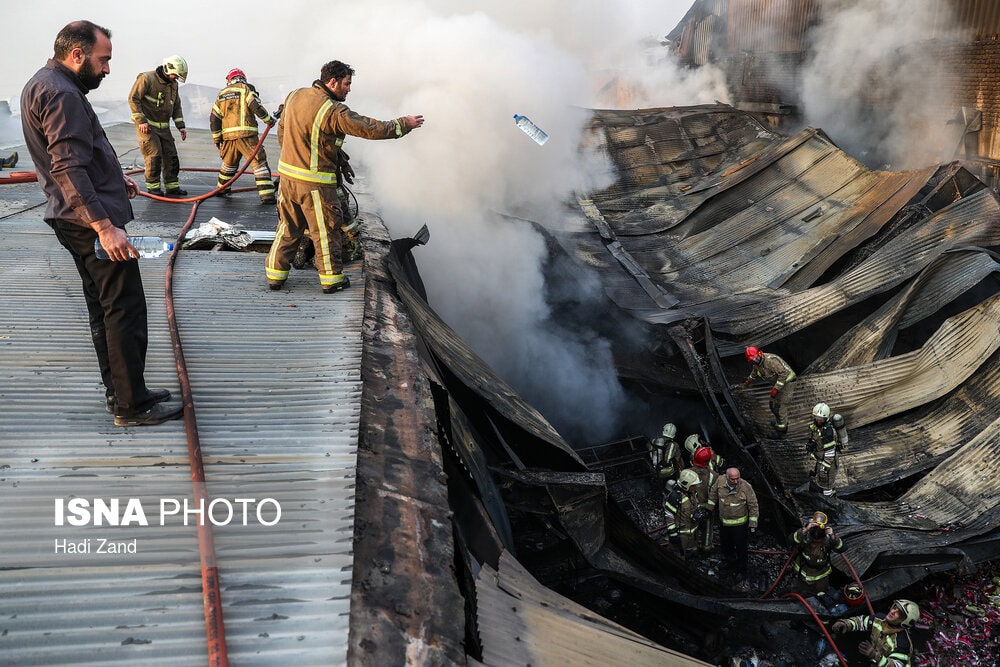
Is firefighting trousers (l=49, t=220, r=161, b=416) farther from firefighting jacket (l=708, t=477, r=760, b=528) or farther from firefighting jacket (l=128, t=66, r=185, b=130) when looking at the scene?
firefighting jacket (l=128, t=66, r=185, b=130)

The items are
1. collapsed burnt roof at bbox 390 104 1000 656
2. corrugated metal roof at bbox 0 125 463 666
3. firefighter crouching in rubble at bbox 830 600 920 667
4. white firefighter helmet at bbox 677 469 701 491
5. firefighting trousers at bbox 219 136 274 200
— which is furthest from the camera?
firefighting trousers at bbox 219 136 274 200

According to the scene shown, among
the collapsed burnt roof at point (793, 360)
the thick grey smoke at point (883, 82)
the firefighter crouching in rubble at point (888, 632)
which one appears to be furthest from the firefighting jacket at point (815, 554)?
the thick grey smoke at point (883, 82)

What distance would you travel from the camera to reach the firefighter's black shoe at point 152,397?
289 cm

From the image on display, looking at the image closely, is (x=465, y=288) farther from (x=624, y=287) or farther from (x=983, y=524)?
(x=983, y=524)

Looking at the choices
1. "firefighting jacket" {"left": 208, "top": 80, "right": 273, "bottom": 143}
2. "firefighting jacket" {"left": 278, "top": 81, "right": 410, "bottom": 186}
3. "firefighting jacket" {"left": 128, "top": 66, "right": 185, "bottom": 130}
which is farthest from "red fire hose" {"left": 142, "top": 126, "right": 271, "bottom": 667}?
"firefighting jacket" {"left": 128, "top": 66, "right": 185, "bottom": 130}

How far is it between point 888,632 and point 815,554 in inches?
26.6

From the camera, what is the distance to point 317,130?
4344 mm

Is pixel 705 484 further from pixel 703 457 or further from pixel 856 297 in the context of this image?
pixel 856 297

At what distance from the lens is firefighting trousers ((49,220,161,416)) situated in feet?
8.99

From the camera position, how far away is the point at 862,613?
496cm

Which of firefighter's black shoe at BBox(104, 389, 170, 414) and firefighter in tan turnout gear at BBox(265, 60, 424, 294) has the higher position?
firefighter in tan turnout gear at BBox(265, 60, 424, 294)

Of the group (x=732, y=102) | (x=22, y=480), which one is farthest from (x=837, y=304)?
(x=732, y=102)

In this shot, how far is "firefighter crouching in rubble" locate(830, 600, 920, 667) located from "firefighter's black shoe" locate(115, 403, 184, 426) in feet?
14.3

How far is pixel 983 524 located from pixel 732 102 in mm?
13885
